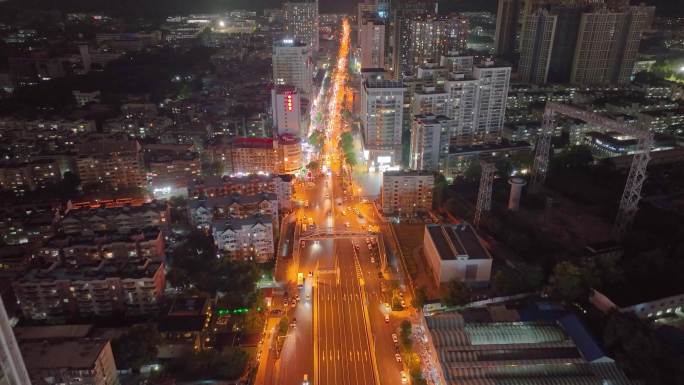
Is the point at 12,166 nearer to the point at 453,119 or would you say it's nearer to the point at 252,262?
the point at 252,262

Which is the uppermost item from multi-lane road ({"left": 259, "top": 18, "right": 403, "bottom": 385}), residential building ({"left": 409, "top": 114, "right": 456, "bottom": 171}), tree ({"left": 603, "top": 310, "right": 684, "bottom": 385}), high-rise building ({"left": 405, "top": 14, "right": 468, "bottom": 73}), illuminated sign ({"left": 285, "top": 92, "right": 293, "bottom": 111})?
high-rise building ({"left": 405, "top": 14, "right": 468, "bottom": 73})

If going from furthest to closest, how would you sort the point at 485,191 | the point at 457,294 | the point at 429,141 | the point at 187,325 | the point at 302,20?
1. the point at 302,20
2. the point at 429,141
3. the point at 485,191
4. the point at 457,294
5. the point at 187,325

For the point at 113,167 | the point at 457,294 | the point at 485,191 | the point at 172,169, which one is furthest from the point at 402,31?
the point at 457,294

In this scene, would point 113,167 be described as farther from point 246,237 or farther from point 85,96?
point 85,96

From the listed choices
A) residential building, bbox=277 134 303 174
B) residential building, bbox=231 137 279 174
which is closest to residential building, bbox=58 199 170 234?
residential building, bbox=231 137 279 174

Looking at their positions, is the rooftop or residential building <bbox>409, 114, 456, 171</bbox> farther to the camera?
residential building <bbox>409, 114, 456, 171</bbox>

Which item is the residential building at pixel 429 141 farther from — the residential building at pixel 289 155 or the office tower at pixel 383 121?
the residential building at pixel 289 155

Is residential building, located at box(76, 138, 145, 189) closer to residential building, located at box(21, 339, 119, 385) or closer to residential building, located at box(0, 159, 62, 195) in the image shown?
residential building, located at box(0, 159, 62, 195)

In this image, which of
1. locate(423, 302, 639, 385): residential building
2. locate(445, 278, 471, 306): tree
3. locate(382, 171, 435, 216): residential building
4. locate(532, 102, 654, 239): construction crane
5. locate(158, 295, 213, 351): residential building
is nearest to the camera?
locate(423, 302, 639, 385): residential building
